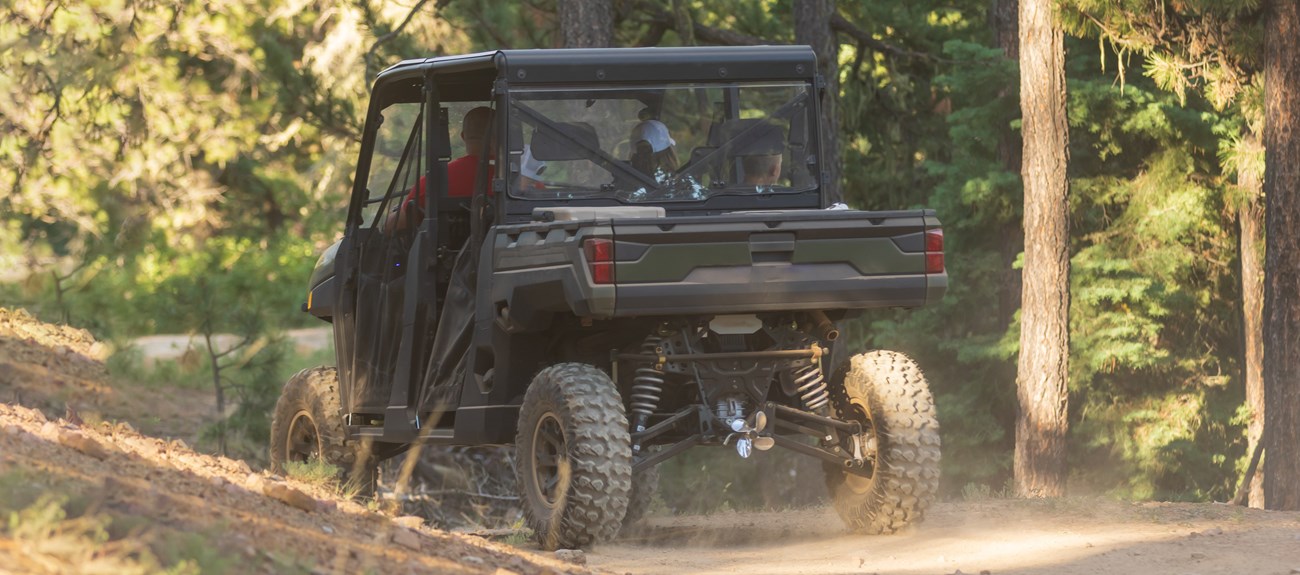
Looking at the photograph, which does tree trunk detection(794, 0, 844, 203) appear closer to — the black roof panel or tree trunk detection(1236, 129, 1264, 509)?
tree trunk detection(1236, 129, 1264, 509)

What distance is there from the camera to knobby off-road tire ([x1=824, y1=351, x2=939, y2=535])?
881 centimetres

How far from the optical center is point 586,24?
55.5 feet

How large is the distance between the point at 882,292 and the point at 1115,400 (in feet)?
34.4

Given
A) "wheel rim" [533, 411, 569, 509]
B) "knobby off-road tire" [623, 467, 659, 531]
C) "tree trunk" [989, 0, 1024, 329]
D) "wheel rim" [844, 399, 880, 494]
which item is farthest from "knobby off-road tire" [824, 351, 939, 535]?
"tree trunk" [989, 0, 1024, 329]

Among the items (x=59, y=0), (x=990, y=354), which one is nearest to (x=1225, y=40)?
(x=990, y=354)

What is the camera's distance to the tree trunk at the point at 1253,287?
17.1 meters

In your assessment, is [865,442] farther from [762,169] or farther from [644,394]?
[762,169]

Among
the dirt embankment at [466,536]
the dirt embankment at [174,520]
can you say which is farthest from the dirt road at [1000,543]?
the dirt embankment at [174,520]

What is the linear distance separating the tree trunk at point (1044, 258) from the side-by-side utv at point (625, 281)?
4.81 meters

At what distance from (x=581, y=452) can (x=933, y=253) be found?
6.45 feet

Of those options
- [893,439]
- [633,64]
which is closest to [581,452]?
[893,439]

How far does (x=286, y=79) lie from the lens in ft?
71.1

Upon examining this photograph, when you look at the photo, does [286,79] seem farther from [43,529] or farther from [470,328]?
[43,529]

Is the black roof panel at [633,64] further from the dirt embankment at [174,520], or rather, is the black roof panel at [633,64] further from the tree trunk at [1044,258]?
the tree trunk at [1044,258]
